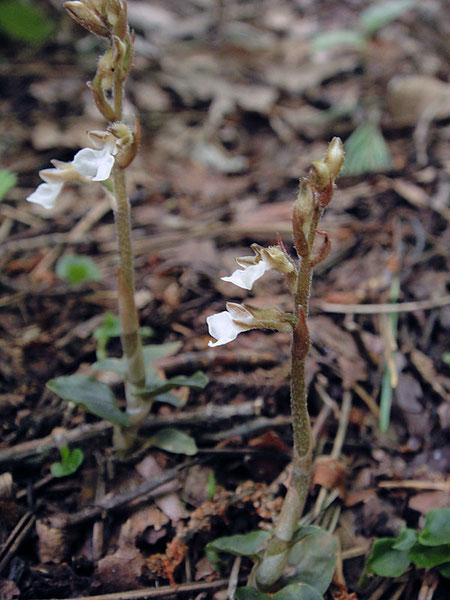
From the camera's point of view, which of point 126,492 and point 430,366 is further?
point 430,366

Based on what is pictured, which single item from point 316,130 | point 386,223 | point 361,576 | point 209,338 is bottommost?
point 361,576

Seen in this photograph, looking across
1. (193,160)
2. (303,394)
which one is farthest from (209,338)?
(193,160)

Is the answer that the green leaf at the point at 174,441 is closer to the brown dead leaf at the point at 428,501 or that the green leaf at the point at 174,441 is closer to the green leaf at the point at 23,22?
the brown dead leaf at the point at 428,501

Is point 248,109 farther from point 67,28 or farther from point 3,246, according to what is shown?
point 3,246

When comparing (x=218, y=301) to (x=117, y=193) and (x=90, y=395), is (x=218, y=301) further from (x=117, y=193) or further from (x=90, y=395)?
(x=117, y=193)

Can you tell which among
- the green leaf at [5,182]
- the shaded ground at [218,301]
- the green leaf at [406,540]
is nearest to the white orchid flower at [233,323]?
the shaded ground at [218,301]

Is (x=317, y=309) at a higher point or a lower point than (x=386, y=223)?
lower

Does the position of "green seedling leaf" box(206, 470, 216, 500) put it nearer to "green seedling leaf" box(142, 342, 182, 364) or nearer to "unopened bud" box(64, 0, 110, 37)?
"green seedling leaf" box(142, 342, 182, 364)
